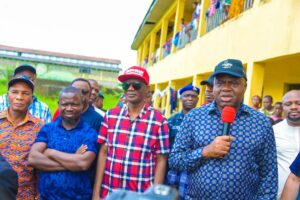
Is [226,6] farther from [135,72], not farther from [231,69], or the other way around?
[231,69]

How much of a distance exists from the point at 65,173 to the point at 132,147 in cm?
61

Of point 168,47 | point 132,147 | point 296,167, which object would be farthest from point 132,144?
point 168,47

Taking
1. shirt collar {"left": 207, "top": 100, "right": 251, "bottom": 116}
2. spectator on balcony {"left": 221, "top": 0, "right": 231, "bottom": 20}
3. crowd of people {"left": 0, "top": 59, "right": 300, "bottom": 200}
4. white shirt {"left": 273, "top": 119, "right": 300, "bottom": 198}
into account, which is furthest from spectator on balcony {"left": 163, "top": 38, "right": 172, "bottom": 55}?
shirt collar {"left": 207, "top": 100, "right": 251, "bottom": 116}

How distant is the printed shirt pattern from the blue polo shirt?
0.44 feet

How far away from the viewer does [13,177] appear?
4.97 ft

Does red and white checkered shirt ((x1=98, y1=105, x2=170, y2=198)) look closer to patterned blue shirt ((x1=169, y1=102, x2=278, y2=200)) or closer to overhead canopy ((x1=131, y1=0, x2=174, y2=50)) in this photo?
patterned blue shirt ((x1=169, y1=102, x2=278, y2=200))

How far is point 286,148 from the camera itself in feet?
11.3

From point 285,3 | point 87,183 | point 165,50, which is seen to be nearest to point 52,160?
point 87,183

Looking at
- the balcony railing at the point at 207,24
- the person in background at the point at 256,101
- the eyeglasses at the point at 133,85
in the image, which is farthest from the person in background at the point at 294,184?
the balcony railing at the point at 207,24

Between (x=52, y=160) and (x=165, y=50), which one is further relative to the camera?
(x=165, y=50)

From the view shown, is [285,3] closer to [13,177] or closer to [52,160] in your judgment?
[52,160]

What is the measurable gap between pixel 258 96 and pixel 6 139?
5241 mm

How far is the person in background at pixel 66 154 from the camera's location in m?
3.08

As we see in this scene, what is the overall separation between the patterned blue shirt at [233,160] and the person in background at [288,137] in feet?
2.86
